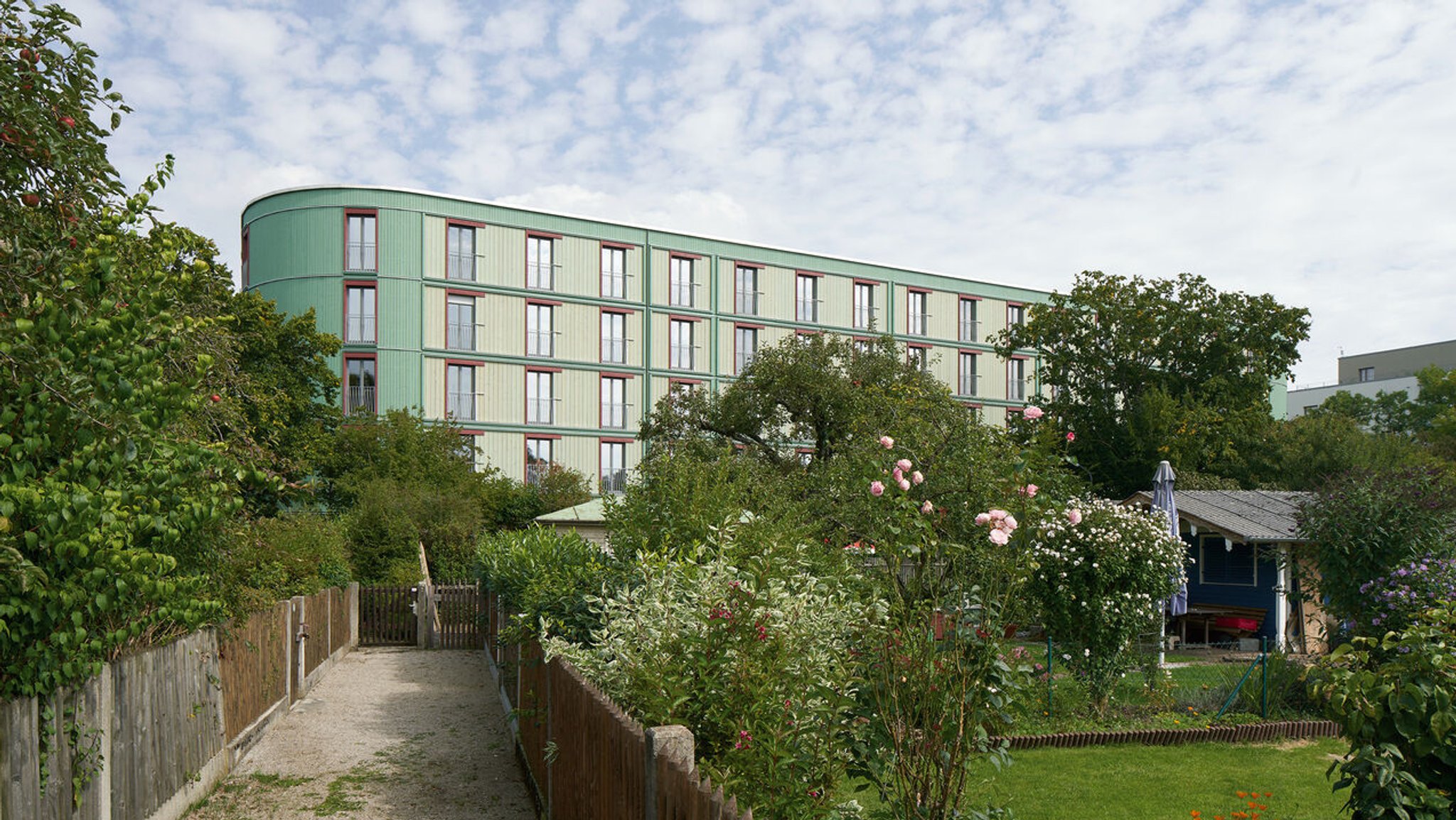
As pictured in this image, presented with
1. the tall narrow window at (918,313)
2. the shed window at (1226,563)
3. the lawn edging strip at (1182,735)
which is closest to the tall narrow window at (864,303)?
the tall narrow window at (918,313)

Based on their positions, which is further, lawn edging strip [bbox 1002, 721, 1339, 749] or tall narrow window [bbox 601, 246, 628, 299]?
tall narrow window [bbox 601, 246, 628, 299]

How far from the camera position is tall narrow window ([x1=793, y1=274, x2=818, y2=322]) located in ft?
156

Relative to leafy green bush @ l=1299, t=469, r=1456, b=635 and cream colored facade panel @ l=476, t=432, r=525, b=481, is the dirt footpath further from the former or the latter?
cream colored facade panel @ l=476, t=432, r=525, b=481

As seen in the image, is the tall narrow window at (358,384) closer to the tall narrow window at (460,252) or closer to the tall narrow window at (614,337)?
the tall narrow window at (460,252)

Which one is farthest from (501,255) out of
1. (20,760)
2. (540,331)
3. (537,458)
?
(20,760)

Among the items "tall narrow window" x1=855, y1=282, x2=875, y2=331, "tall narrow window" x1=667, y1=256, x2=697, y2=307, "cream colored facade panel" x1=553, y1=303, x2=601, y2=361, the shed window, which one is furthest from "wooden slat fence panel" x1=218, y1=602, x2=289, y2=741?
"tall narrow window" x1=855, y1=282, x2=875, y2=331

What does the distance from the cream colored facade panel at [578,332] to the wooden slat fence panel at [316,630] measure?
995 inches

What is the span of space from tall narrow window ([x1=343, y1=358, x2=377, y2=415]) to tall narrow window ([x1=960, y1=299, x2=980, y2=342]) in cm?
2813

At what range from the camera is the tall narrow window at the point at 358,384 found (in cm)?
3841

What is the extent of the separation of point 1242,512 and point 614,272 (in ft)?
89.2

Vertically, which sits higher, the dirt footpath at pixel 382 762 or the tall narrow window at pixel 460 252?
the tall narrow window at pixel 460 252

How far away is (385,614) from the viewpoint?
23.6 metres

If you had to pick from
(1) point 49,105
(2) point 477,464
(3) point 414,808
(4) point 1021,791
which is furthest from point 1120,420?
(1) point 49,105

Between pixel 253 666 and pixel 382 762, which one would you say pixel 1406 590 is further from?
pixel 253 666
